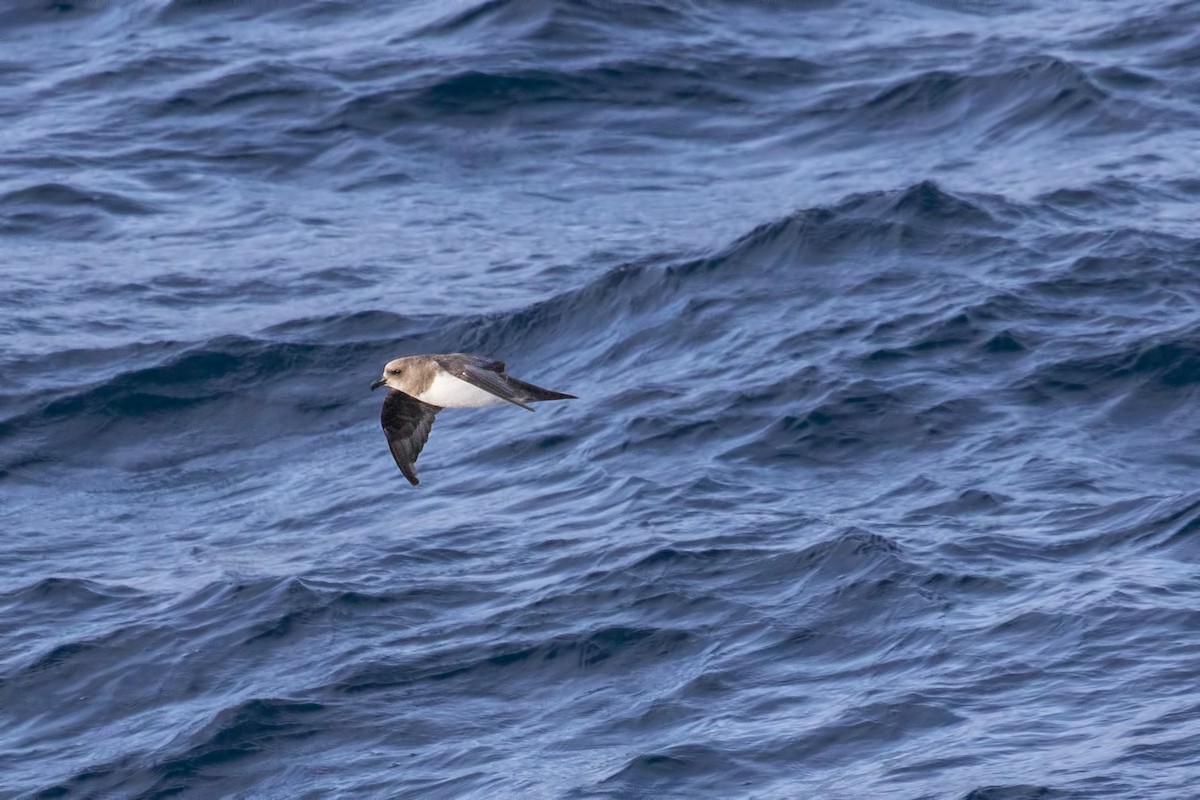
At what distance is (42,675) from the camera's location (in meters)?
15.0

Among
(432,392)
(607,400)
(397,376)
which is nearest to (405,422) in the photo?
(397,376)

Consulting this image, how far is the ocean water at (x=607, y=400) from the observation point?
1328 centimetres

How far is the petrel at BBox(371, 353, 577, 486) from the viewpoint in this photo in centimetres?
1111

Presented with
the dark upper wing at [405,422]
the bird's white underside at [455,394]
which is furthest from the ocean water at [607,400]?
the bird's white underside at [455,394]

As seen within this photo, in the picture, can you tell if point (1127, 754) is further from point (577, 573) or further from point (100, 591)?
point (100, 591)

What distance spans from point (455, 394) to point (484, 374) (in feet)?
0.90

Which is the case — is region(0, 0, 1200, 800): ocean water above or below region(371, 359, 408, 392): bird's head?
below

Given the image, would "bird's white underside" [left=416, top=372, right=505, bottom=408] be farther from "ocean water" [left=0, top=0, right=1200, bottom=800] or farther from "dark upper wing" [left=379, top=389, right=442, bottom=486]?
"ocean water" [left=0, top=0, right=1200, bottom=800]

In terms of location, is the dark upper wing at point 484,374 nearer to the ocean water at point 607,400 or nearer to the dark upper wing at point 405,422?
the dark upper wing at point 405,422

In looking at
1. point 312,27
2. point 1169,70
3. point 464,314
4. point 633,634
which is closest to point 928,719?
point 633,634

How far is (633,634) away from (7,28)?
13.8 meters

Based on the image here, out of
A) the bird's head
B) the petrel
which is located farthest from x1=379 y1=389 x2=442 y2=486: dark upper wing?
the bird's head

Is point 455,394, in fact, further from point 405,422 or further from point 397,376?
point 405,422

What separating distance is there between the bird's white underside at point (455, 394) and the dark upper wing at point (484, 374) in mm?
65
